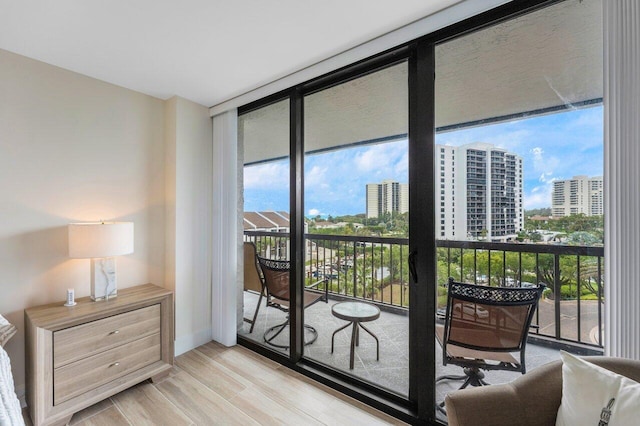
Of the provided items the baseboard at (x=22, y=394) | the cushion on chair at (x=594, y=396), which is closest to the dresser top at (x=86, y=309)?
the baseboard at (x=22, y=394)

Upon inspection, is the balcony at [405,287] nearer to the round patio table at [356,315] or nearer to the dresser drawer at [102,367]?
the round patio table at [356,315]

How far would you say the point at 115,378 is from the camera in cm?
195

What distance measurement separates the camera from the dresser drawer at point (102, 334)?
67.9 inches

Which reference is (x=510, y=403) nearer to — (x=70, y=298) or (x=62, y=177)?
(x=70, y=298)

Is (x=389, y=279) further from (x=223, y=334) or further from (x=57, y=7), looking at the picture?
(x=57, y=7)

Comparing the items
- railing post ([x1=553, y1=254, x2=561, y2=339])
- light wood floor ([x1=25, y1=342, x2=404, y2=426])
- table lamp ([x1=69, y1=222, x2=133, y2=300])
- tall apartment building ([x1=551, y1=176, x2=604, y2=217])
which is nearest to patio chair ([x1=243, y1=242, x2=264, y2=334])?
light wood floor ([x1=25, y1=342, x2=404, y2=426])

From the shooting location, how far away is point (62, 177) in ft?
6.87

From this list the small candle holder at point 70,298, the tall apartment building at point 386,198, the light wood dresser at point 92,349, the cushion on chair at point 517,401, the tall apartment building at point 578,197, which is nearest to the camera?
the cushion on chair at point 517,401

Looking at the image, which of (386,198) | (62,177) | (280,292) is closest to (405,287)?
(386,198)

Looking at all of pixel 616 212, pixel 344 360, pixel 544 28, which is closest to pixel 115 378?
pixel 344 360

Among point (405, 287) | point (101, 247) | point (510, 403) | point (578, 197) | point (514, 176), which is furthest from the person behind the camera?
point (101, 247)

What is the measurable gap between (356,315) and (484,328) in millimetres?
886

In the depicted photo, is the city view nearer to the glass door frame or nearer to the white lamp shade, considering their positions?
the glass door frame

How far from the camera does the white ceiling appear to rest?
1.49m
